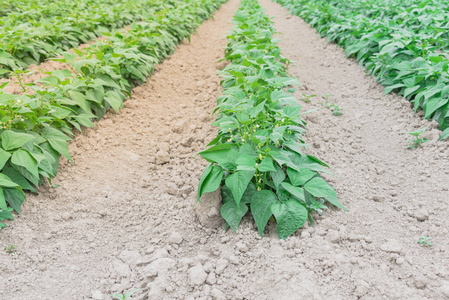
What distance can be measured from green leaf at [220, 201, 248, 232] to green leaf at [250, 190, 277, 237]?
0.08 m

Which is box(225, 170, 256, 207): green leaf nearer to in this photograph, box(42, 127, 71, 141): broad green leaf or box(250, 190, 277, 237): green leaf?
box(250, 190, 277, 237): green leaf

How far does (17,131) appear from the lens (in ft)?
8.95

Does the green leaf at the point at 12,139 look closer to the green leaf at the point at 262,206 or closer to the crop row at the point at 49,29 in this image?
the crop row at the point at 49,29

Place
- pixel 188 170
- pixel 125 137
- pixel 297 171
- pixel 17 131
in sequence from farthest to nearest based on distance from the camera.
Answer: pixel 125 137 → pixel 188 170 → pixel 17 131 → pixel 297 171

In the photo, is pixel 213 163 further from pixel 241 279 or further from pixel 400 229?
pixel 400 229

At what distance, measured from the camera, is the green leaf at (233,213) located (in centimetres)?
218

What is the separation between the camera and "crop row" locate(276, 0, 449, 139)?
11.5ft

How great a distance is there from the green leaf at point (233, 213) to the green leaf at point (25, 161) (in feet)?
4.85

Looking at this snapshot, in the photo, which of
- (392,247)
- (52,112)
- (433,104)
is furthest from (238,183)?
(433,104)

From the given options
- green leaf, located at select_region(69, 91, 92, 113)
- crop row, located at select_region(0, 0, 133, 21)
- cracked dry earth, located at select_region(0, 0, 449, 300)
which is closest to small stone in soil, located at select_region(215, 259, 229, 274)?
cracked dry earth, located at select_region(0, 0, 449, 300)

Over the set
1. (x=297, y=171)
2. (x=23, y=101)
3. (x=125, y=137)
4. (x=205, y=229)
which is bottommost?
(x=125, y=137)

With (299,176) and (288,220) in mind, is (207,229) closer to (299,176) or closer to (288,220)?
(288,220)

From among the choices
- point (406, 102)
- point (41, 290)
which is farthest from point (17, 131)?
point (406, 102)

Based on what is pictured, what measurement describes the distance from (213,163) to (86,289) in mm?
1157
